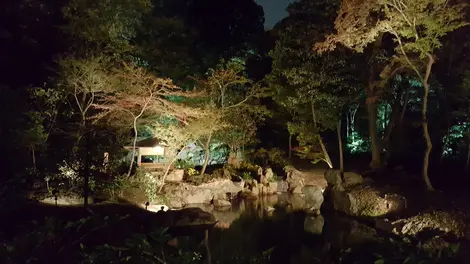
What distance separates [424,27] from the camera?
1013 centimetres

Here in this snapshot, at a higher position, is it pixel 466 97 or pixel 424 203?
pixel 466 97

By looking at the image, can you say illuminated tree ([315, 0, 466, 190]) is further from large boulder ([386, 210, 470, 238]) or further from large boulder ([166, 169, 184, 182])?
large boulder ([166, 169, 184, 182])

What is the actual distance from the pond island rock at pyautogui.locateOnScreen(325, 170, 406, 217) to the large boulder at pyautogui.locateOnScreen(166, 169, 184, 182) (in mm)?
5228

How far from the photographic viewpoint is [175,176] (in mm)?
14594

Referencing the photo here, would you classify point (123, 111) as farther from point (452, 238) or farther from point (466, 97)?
point (466, 97)

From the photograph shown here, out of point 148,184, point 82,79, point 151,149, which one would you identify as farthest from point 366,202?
point 82,79

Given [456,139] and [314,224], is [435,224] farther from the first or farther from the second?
[456,139]

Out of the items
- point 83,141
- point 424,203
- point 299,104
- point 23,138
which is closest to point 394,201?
point 424,203

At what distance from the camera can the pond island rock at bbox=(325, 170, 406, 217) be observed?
10.8 m

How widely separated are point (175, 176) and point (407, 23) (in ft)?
29.0

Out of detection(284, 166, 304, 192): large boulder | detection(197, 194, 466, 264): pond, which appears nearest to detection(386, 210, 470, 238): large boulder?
detection(197, 194, 466, 264): pond

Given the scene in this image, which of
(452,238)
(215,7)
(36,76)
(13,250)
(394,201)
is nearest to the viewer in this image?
(13,250)

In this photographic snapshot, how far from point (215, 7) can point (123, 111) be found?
12.0 meters

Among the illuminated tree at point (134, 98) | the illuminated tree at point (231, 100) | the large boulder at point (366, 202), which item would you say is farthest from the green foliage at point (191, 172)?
the large boulder at point (366, 202)
